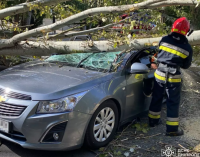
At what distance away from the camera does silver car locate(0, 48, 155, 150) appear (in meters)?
2.85

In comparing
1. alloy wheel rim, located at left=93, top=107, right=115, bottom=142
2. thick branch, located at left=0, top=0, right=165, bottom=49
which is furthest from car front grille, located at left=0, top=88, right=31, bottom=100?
thick branch, located at left=0, top=0, right=165, bottom=49

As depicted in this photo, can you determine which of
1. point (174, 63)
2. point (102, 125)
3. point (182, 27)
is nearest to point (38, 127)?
point (102, 125)

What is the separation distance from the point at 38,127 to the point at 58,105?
1.10 feet

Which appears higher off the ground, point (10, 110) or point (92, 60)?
point (92, 60)

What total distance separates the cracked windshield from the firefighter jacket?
0.70m

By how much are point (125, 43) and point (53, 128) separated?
2.01 meters

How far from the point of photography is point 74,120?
2.93m

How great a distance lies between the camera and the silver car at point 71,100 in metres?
2.85

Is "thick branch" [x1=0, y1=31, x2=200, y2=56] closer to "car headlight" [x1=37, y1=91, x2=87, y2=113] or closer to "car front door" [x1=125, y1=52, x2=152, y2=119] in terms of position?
"car front door" [x1=125, y1=52, x2=152, y2=119]

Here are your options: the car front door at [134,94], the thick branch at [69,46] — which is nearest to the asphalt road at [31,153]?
the car front door at [134,94]

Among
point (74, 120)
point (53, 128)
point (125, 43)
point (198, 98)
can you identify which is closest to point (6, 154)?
point (53, 128)

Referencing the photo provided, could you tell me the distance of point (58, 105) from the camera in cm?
290

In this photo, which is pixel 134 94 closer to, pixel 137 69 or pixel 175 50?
pixel 137 69

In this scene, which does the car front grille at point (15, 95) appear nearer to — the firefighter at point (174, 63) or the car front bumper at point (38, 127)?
the car front bumper at point (38, 127)
